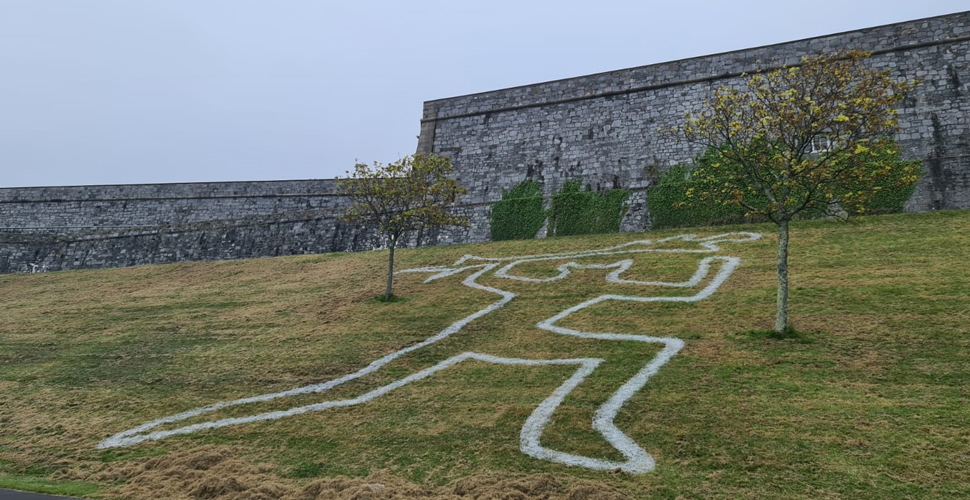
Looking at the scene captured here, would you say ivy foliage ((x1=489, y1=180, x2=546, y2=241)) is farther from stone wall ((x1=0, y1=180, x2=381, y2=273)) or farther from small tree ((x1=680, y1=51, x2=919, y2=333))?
small tree ((x1=680, y1=51, x2=919, y2=333))

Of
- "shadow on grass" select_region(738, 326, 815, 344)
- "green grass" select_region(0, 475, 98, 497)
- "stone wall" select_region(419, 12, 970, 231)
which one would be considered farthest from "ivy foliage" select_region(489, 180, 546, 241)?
"green grass" select_region(0, 475, 98, 497)

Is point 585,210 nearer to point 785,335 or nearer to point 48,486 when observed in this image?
point 785,335

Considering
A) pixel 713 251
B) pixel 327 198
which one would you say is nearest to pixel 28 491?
pixel 713 251

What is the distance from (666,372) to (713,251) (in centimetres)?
964

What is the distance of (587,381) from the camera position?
11.5 m

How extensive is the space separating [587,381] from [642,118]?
19811mm

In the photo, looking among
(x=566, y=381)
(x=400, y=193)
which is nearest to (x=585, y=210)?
(x=400, y=193)

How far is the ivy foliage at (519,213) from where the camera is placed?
2895 cm

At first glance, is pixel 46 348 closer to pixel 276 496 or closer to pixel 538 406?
pixel 276 496

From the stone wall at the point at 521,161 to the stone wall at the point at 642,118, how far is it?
53 mm

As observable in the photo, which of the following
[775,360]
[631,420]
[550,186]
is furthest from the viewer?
[550,186]

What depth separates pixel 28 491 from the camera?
8734 millimetres

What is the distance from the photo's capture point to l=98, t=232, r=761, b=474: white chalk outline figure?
897 cm

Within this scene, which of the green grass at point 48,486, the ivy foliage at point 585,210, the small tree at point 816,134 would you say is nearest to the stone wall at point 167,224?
the ivy foliage at point 585,210
